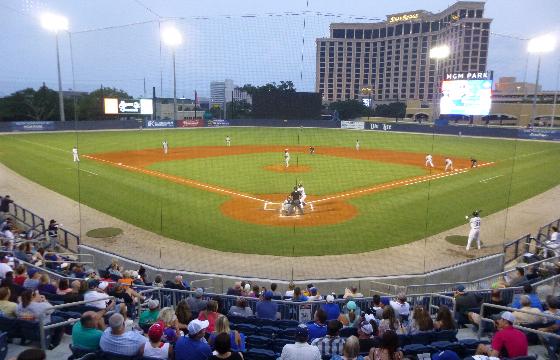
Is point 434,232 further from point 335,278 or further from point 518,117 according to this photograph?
point 518,117

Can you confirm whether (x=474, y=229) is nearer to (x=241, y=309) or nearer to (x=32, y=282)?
(x=241, y=309)

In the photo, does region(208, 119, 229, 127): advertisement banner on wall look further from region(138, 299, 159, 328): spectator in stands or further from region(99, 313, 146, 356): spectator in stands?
region(99, 313, 146, 356): spectator in stands

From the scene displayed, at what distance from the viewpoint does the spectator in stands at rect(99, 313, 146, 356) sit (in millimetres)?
5254

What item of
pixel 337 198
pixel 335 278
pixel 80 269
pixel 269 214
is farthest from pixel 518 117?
pixel 80 269

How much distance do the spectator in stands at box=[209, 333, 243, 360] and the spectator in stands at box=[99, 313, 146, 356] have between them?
1.23 metres

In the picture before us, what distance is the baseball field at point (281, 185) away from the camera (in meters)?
17.6

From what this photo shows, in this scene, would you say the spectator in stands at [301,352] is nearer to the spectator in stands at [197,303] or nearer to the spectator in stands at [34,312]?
the spectator in stands at [197,303]

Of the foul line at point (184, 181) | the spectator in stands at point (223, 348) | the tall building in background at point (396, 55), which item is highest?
the tall building in background at point (396, 55)

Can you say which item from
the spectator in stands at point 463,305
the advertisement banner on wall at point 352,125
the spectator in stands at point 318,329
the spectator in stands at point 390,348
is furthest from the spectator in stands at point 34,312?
the advertisement banner on wall at point 352,125

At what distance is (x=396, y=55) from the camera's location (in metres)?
95.6

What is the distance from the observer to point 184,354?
16.7 feet

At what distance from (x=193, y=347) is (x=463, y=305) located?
5.87 metres

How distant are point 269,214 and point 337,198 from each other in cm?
→ 508

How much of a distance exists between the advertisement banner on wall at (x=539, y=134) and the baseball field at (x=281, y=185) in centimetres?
138
